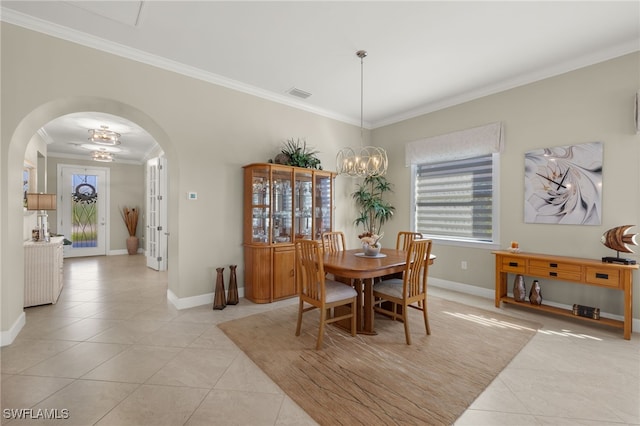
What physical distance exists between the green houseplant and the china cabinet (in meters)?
1.52

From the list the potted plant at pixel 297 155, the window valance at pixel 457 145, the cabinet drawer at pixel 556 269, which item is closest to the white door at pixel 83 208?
the potted plant at pixel 297 155

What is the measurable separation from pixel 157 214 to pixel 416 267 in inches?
206

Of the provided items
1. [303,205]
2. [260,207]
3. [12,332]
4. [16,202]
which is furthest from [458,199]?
[12,332]

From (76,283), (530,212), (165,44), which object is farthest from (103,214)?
(530,212)

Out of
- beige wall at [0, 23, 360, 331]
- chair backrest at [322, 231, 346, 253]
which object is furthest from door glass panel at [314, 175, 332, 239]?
beige wall at [0, 23, 360, 331]

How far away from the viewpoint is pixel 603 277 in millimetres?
2936

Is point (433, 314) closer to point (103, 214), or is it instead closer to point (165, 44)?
point (165, 44)

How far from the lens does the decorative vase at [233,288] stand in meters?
Answer: 3.80

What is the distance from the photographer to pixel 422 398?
192 centimetres

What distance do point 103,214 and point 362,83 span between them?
785 cm

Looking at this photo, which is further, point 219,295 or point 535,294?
point 219,295

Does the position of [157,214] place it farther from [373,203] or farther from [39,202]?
[373,203]

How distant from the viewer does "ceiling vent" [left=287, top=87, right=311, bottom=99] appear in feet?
13.9

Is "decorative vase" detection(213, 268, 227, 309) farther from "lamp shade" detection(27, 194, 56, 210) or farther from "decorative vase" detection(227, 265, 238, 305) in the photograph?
"lamp shade" detection(27, 194, 56, 210)
